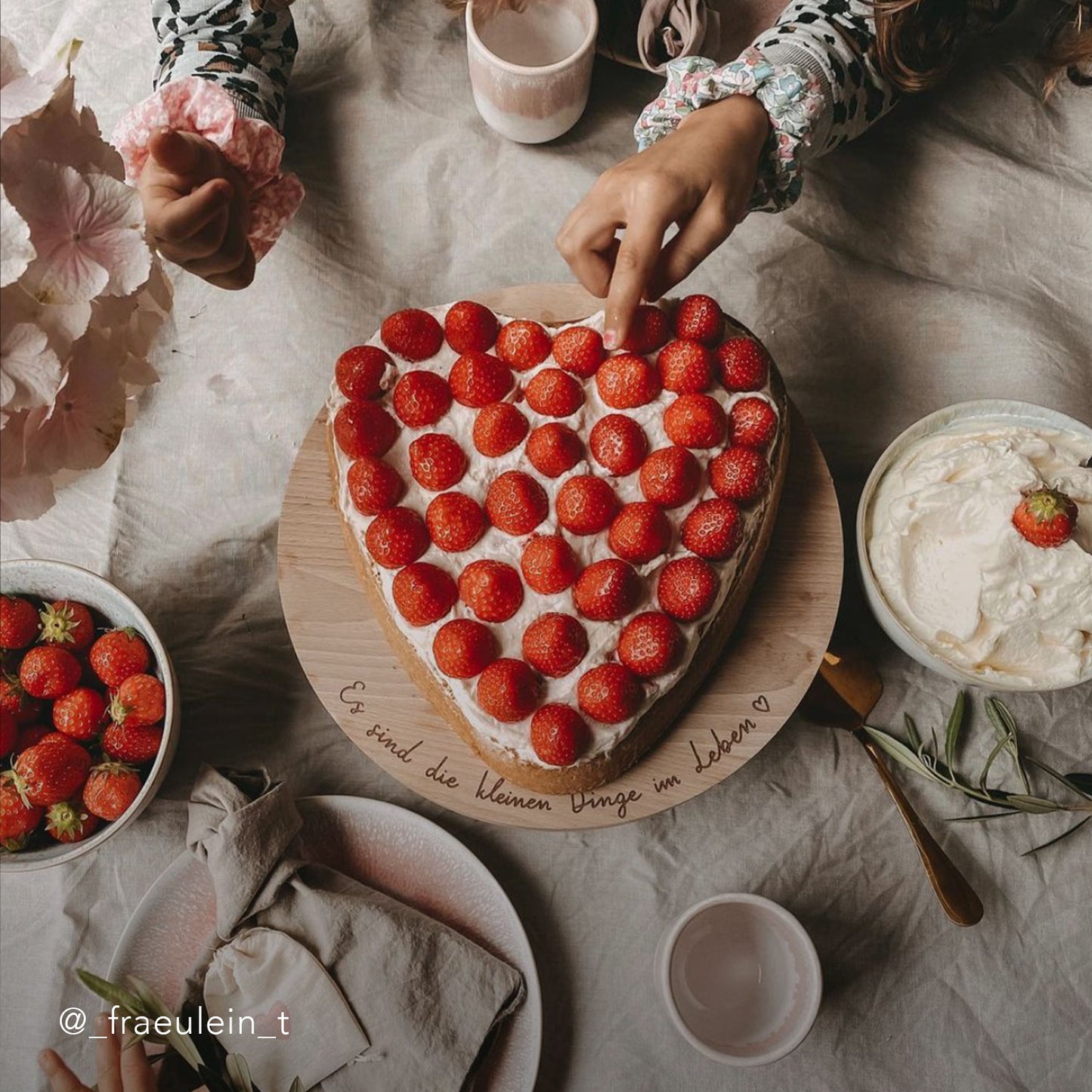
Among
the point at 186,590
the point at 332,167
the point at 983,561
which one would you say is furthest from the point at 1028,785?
the point at 332,167

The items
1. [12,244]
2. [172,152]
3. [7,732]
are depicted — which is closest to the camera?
[12,244]

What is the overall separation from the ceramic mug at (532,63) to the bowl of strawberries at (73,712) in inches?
31.0

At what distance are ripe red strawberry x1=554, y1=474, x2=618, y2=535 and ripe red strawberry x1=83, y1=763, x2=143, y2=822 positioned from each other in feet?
1.83

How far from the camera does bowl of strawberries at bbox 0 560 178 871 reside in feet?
3.26

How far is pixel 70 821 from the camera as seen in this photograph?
99 cm

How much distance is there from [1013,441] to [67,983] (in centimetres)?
127

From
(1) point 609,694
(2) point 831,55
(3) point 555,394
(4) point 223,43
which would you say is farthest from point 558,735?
(4) point 223,43

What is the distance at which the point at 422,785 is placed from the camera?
0.99m

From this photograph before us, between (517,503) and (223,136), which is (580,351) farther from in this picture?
(223,136)

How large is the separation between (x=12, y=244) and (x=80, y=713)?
0.74 meters

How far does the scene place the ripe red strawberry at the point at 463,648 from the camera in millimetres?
941

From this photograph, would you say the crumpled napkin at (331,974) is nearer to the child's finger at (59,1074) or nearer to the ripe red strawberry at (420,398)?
the child's finger at (59,1074)

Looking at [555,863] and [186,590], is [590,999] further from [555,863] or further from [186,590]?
[186,590]

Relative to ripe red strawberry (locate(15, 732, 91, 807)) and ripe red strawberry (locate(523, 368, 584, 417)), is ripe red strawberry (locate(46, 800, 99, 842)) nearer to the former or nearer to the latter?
ripe red strawberry (locate(15, 732, 91, 807))
